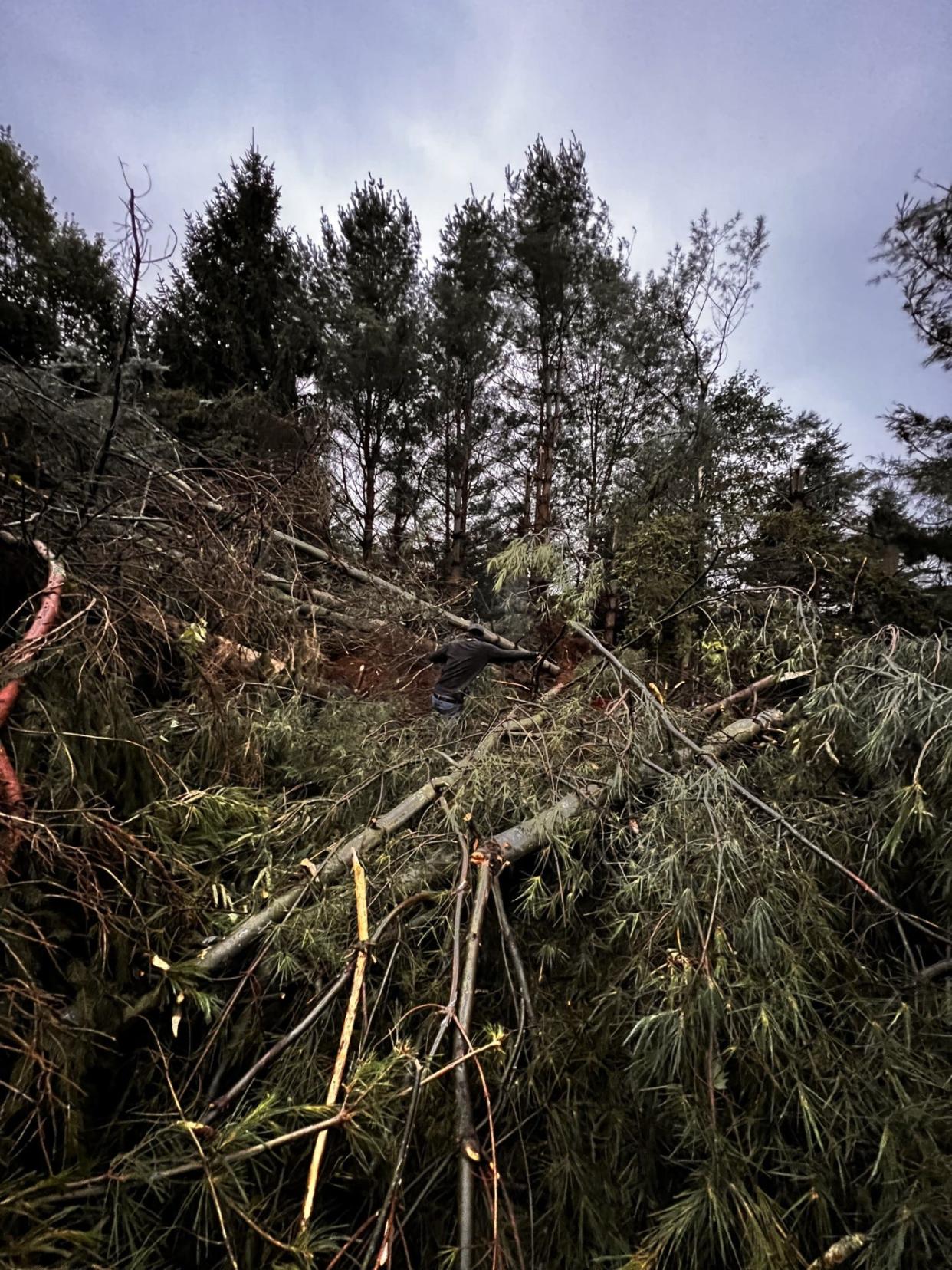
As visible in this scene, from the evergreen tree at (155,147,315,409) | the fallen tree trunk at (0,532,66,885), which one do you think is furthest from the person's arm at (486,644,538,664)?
the evergreen tree at (155,147,315,409)

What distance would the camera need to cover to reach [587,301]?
1059 centimetres

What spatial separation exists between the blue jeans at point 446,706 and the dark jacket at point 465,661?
54 millimetres

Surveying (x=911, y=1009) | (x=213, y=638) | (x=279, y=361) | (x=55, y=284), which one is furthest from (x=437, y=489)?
(x=911, y=1009)

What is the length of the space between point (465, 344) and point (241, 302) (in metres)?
3.75

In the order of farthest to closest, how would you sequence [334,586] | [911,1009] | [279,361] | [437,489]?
1. [437,489]
2. [279,361]
3. [334,586]
4. [911,1009]

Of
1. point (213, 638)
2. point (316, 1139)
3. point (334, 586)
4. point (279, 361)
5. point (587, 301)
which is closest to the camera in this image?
point (316, 1139)

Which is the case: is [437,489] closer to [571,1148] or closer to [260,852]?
A: [260,852]

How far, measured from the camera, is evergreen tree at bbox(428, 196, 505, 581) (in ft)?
34.5

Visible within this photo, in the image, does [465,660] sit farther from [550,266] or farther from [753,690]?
[550,266]

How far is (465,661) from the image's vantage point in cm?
380

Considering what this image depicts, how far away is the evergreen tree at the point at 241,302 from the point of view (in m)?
9.84

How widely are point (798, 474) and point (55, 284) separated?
34.6ft

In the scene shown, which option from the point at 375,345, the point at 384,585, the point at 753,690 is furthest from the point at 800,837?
the point at 375,345

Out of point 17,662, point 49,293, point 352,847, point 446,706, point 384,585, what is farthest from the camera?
point 49,293
